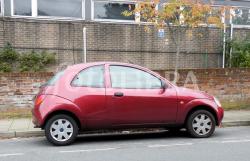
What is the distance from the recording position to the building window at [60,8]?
53.8ft

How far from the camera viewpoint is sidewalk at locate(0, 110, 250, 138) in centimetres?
1039

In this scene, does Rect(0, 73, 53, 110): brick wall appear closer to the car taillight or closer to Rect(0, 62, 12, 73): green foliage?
Rect(0, 62, 12, 73): green foliage

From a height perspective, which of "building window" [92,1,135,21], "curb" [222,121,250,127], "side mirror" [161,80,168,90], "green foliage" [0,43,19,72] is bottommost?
"curb" [222,121,250,127]

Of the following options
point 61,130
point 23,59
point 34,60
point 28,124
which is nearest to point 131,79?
point 61,130

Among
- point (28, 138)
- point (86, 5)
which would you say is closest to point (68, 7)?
point (86, 5)

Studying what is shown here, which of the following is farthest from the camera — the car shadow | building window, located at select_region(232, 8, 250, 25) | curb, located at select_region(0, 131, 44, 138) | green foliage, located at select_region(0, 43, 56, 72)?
building window, located at select_region(232, 8, 250, 25)

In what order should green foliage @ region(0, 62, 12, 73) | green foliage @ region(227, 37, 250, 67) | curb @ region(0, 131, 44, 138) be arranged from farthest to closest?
green foliage @ region(227, 37, 250, 67) → green foliage @ region(0, 62, 12, 73) → curb @ region(0, 131, 44, 138)

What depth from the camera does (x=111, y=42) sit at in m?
16.6

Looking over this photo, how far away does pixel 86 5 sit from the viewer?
16891mm

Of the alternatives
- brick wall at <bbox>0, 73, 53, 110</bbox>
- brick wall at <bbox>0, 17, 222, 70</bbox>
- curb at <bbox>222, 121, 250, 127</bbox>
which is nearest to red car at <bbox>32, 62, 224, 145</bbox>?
curb at <bbox>222, 121, 250, 127</bbox>

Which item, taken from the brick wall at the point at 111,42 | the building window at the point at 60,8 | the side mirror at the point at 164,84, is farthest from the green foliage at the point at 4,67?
the side mirror at the point at 164,84

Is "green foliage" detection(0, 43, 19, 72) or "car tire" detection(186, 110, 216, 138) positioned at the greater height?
"green foliage" detection(0, 43, 19, 72)

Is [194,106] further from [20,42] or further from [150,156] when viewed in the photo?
[20,42]

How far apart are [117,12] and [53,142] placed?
9.12 metres
